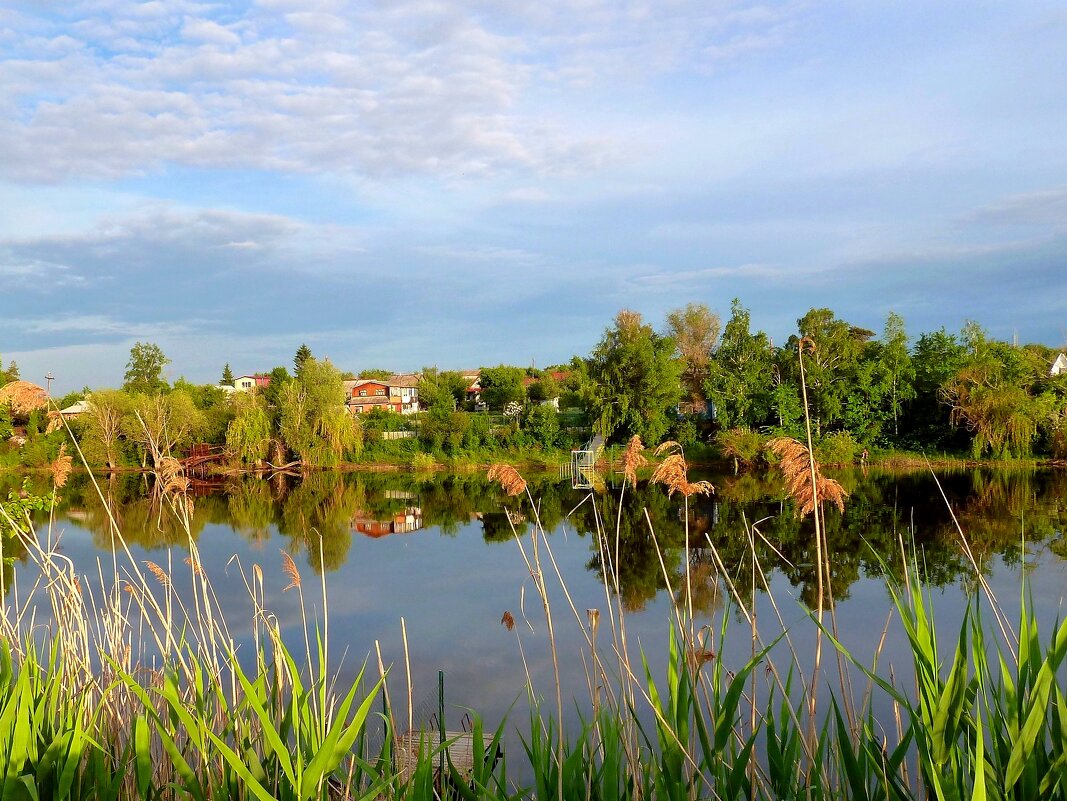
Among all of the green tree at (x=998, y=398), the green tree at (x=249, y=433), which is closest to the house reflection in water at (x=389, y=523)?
the green tree at (x=249, y=433)

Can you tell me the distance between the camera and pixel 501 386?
5984cm

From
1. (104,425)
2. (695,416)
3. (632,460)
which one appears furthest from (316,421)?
(632,460)

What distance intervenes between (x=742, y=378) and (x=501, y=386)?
95.9 feet

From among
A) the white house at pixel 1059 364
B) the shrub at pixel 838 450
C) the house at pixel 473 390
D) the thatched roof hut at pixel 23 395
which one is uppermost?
the house at pixel 473 390

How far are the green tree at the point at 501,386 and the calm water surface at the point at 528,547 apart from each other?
91.8 ft

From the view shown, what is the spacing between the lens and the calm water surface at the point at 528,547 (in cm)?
1056

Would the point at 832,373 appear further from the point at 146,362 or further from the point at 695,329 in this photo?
the point at 146,362

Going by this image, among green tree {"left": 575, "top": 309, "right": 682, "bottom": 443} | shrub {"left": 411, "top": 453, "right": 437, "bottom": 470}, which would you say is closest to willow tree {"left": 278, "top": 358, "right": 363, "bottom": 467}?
shrub {"left": 411, "top": 453, "right": 437, "bottom": 470}

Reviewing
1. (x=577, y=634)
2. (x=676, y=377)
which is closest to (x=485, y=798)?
(x=577, y=634)

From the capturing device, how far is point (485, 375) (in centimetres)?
6262

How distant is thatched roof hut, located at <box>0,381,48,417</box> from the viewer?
373cm

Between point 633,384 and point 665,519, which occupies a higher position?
point 633,384

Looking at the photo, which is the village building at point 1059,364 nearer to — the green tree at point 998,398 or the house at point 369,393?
the green tree at point 998,398

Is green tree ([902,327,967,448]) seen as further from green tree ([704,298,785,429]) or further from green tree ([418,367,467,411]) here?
green tree ([418,367,467,411])
